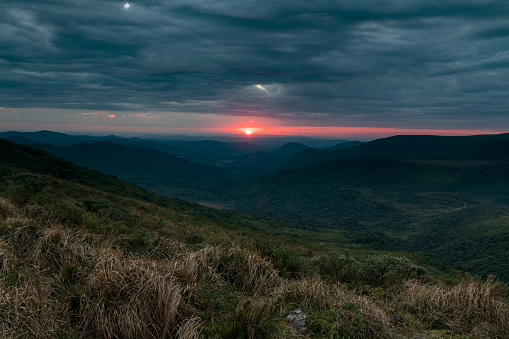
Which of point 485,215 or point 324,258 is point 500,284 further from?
point 485,215

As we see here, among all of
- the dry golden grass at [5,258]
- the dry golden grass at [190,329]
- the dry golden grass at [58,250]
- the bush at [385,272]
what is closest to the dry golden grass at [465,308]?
the bush at [385,272]

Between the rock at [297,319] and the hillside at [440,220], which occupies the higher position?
the rock at [297,319]

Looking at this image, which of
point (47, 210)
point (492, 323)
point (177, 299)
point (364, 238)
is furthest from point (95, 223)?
point (364, 238)

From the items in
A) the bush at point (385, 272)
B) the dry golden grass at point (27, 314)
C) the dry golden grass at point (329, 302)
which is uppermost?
the dry golden grass at point (27, 314)

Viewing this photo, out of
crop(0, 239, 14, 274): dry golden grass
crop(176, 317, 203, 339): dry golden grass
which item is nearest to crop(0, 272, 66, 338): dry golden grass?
crop(0, 239, 14, 274): dry golden grass

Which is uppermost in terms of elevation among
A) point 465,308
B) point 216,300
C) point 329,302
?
point 216,300

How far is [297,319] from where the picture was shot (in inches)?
188

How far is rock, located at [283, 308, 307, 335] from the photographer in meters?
4.53

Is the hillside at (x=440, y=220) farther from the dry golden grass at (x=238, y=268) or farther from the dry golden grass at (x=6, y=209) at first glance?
the dry golden grass at (x=6, y=209)

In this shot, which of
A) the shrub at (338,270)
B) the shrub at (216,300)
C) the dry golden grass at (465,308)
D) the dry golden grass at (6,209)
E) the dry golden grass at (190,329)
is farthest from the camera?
the dry golden grass at (6,209)

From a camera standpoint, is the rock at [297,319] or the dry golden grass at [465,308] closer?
the rock at [297,319]

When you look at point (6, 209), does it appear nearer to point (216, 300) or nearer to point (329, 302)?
point (216, 300)

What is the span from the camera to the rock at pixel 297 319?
453 cm

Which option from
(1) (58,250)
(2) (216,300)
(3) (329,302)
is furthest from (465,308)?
(1) (58,250)
